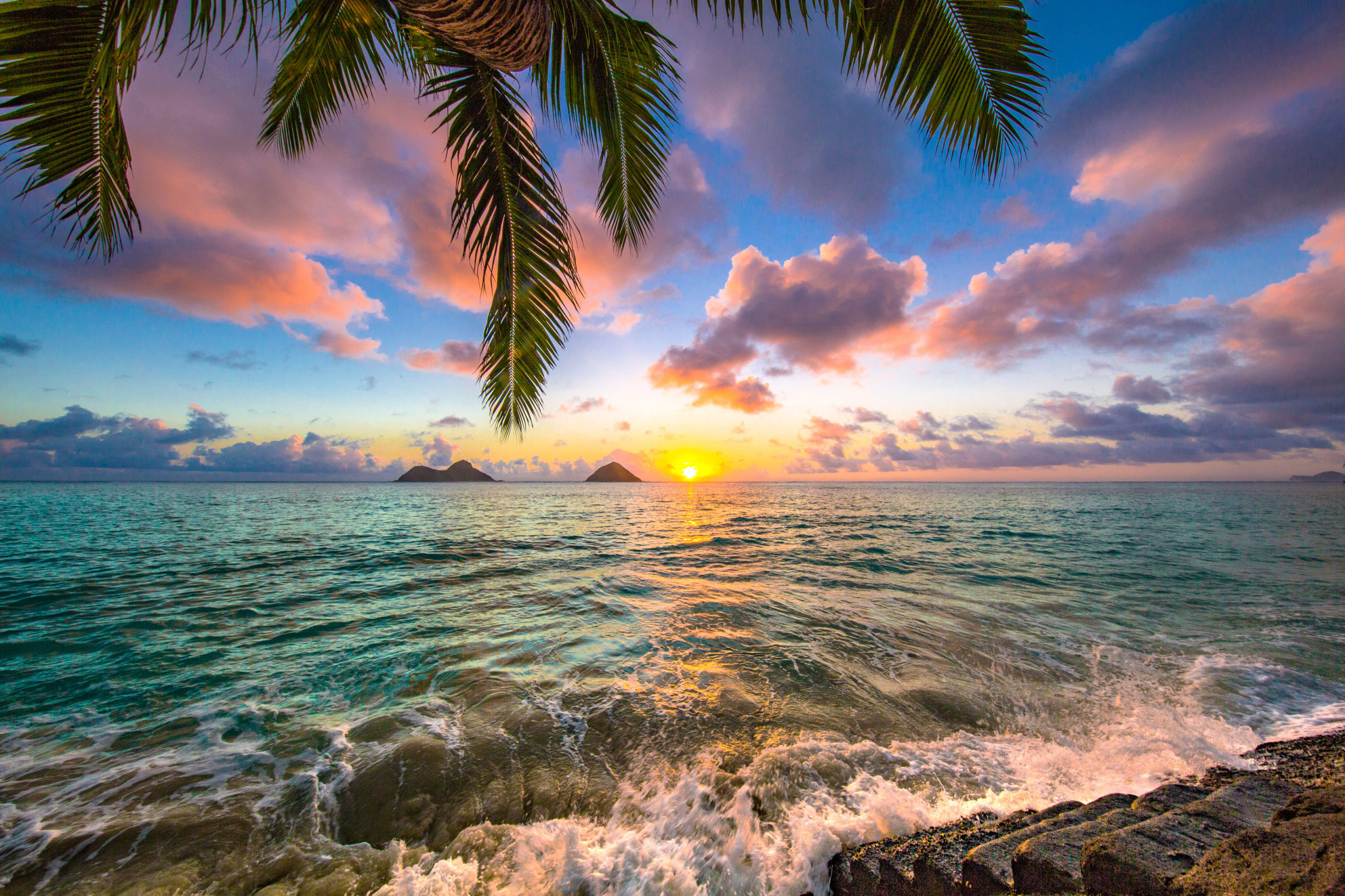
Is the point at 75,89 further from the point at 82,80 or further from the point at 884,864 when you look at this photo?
the point at 884,864

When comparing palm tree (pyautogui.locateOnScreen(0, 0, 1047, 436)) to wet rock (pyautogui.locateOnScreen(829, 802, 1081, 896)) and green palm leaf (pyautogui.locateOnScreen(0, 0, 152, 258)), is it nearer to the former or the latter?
green palm leaf (pyautogui.locateOnScreen(0, 0, 152, 258))

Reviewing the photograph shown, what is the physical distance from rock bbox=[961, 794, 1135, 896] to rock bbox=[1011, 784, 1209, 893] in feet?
0.18

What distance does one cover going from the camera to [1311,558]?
14648 mm

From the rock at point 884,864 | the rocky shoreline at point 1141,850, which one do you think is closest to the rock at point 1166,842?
the rocky shoreline at point 1141,850

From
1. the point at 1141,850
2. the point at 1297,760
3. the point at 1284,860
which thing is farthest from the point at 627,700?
the point at 1297,760

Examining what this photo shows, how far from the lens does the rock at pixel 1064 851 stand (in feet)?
6.08

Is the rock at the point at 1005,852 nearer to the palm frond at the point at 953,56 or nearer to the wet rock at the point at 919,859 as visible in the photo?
the wet rock at the point at 919,859

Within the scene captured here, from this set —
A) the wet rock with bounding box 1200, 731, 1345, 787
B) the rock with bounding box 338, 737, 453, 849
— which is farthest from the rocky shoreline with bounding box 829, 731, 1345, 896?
the rock with bounding box 338, 737, 453, 849

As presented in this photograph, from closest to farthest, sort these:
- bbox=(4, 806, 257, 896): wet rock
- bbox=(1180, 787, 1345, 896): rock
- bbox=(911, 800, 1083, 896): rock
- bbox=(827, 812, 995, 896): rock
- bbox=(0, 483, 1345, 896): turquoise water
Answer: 1. bbox=(1180, 787, 1345, 896): rock
2. bbox=(911, 800, 1083, 896): rock
3. bbox=(827, 812, 995, 896): rock
4. bbox=(4, 806, 257, 896): wet rock
5. bbox=(0, 483, 1345, 896): turquoise water

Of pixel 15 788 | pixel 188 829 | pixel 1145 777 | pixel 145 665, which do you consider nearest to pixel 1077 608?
pixel 1145 777

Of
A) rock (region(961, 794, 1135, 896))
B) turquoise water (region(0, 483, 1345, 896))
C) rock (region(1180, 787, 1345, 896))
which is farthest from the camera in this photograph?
turquoise water (region(0, 483, 1345, 896))

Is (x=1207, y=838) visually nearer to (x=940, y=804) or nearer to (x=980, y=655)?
(x=940, y=804)

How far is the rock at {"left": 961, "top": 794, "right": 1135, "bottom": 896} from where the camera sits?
200cm

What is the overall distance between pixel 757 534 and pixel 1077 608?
12.4 m
